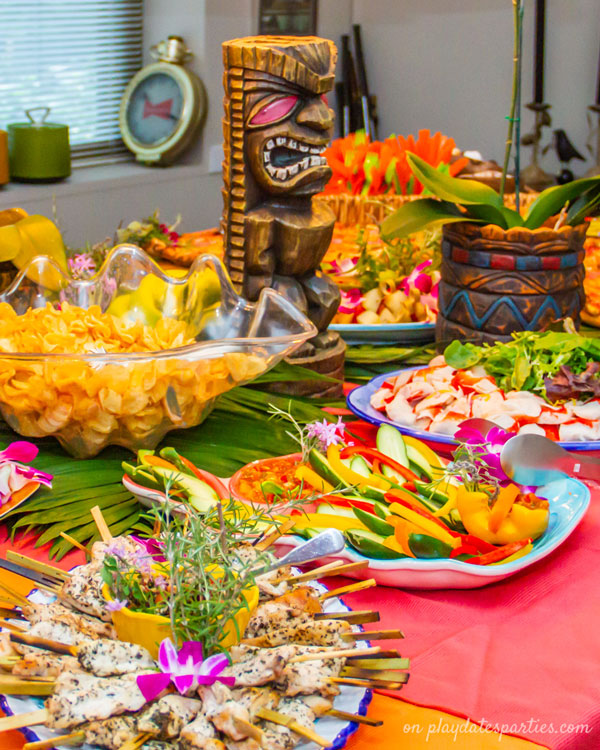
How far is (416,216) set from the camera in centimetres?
147

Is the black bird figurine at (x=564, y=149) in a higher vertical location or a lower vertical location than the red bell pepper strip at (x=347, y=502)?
higher

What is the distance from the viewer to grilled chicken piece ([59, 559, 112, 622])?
70 centimetres

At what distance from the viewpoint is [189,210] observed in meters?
3.75

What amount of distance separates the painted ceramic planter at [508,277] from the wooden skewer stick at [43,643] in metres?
0.94

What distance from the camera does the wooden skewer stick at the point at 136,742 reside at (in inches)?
22.5

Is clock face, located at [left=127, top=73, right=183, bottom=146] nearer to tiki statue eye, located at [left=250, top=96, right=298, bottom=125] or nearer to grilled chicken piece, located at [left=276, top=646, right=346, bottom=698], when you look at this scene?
tiki statue eye, located at [left=250, top=96, right=298, bottom=125]

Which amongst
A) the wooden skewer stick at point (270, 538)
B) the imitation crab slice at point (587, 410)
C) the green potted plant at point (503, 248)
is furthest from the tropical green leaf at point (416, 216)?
the wooden skewer stick at point (270, 538)

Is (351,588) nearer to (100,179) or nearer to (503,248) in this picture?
(503,248)

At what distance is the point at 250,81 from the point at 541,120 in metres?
2.96

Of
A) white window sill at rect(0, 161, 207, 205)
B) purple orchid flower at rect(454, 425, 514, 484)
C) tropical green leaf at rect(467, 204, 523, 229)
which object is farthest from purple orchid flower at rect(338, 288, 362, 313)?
white window sill at rect(0, 161, 207, 205)

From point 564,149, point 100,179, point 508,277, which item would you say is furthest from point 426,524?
point 564,149

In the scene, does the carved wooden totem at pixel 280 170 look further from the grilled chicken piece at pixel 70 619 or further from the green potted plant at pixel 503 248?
the grilled chicken piece at pixel 70 619

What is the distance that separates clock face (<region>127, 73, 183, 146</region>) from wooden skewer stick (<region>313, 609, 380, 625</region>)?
3.05 metres

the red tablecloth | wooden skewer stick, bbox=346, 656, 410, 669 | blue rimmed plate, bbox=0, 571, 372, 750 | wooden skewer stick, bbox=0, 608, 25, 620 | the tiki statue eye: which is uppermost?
the tiki statue eye
